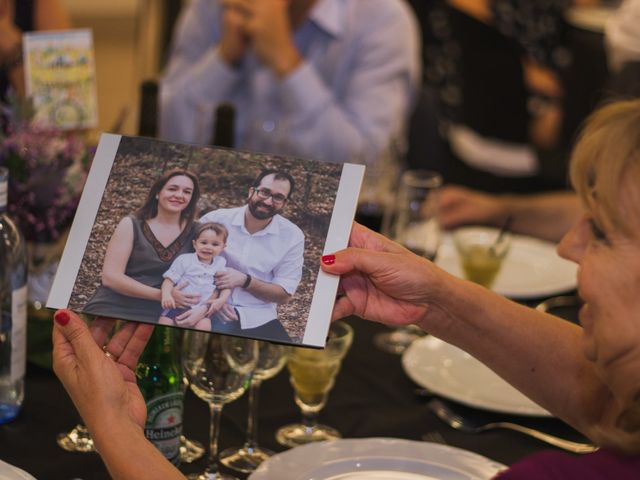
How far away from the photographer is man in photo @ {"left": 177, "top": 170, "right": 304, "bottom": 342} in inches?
48.1

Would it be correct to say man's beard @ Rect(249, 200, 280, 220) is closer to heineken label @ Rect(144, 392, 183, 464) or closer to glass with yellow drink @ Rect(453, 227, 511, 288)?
heineken label @ Rect(144, 392, 183, 464)

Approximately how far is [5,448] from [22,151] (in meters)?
0.49

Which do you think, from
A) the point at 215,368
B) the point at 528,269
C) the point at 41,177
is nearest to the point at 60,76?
the point at 41,177

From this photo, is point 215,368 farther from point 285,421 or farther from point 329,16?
point 329,16

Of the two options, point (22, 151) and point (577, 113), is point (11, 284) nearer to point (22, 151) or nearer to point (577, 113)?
point (22, 151)

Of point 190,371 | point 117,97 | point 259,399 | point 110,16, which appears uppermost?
point 190,371

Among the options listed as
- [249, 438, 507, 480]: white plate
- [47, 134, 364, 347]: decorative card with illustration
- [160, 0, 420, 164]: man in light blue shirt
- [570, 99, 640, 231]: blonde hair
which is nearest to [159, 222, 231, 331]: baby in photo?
[47, 134, 364, 347]: decorative card with illustration

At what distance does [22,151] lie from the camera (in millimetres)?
1598

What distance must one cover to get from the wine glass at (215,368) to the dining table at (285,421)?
0.08 metres

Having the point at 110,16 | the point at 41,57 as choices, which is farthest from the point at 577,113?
the point at 41,57

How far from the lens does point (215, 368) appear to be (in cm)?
133

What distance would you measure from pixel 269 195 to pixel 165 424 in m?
0.33

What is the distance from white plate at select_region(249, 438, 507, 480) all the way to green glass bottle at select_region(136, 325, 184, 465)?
13 centimetres

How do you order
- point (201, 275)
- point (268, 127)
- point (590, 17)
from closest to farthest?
point (201, 275) < point (268, 127) < point (590, 17)
